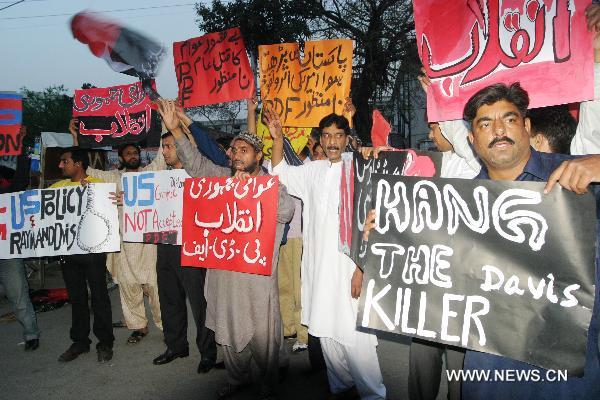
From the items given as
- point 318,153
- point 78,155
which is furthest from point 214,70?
point 78,155

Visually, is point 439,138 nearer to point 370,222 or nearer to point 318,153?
point 370,222

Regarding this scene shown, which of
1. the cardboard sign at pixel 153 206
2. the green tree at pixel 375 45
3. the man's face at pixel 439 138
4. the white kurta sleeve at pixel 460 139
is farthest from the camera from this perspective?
the green tree at pixel 375 45

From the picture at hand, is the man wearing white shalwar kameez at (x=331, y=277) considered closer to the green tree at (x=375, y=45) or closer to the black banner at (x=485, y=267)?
the black banner at (x=485, y=267)

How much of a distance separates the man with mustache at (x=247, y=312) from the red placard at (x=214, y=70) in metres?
1.13

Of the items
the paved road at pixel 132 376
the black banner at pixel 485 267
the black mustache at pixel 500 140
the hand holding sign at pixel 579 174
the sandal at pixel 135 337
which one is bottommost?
the paved road at pixel 132 376

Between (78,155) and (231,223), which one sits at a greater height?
(78,155)

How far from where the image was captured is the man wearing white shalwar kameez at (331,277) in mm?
3262

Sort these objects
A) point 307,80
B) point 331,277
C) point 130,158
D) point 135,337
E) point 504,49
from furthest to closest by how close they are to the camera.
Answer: point 130,158, point 135,337, point 307,80, point 331,277, point 504,49

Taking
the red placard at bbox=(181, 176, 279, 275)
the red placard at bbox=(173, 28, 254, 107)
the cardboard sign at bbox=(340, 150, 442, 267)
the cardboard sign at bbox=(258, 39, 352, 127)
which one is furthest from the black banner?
the red placard at bbox=(173, 28, 254, 107)

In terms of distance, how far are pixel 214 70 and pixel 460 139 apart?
266cm

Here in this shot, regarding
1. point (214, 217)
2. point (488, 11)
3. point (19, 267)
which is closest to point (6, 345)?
point (19, 267)

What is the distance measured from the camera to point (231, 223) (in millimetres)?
3576

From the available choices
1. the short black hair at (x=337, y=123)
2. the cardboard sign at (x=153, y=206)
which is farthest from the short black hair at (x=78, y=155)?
the short black hair at (x=337, y=123)

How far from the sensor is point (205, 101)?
15.3ft
